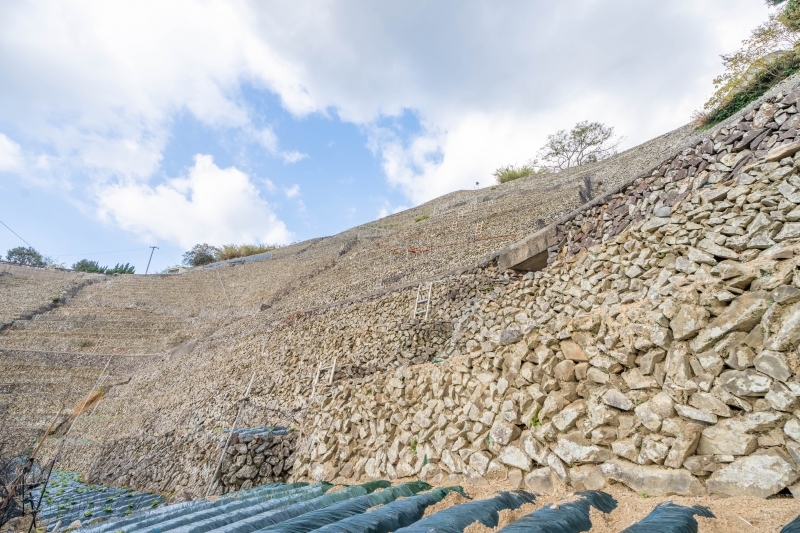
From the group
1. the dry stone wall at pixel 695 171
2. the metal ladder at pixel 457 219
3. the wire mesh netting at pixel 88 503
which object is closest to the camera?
the dry stone wall at pixel 695 171

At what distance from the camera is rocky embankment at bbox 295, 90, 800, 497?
2635 millimetres

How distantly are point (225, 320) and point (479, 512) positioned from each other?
69.1 feet

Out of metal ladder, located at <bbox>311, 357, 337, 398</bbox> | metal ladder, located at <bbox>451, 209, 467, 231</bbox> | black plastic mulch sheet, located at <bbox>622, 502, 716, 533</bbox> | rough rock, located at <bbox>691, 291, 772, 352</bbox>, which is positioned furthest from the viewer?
metal ladder, located at <bbox>451, 209, 467, 231</bbox>

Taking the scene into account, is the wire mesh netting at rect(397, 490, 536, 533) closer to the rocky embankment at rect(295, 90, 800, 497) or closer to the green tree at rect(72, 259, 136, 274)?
the rocky embankment at rect(295, 90, 800, 497)

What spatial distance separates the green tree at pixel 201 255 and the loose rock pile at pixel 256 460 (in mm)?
42503

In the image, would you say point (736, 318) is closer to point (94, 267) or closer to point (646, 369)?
point (646, 369)

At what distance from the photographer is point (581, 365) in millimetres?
3701

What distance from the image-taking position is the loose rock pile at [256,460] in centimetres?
577

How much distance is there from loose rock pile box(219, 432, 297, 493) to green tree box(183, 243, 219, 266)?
139 feet

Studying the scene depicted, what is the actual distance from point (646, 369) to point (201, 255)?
49.6 metres

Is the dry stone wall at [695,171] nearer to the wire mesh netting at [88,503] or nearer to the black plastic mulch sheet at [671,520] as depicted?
the black plastic mulch sheet at [671,520]

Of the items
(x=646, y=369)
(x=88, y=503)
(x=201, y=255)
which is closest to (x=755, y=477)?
(x=646, y=369)

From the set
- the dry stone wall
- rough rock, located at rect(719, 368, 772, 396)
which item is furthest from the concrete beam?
rough rock, located at rect(719, 368, 772, 396)

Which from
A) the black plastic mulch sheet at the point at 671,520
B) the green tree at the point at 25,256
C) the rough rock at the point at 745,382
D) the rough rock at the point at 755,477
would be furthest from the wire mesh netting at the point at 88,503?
the green tree at the point at 25,256
